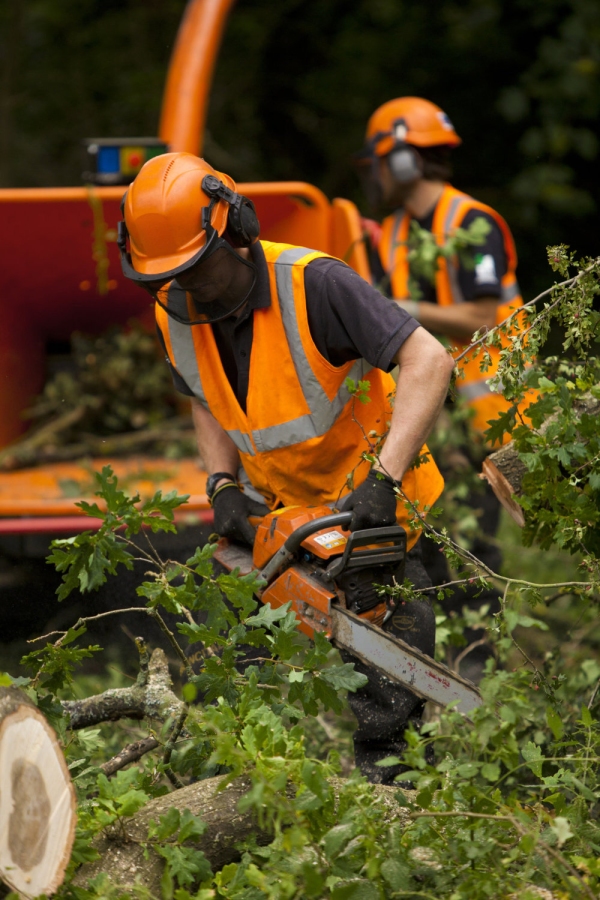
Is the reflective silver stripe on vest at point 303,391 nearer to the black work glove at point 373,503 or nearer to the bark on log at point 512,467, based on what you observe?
the black work glove at point 373,503

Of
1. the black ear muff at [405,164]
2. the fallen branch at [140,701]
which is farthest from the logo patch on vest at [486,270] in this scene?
the fallen branch at [140,701]

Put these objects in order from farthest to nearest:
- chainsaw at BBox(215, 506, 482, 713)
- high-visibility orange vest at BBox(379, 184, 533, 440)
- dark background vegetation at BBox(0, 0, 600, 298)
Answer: dark background vegetation at BBox(0, 0, 600, 298) < high-visibility orange vest at BBox(379, 184, 533, 440) < chainsaw at BBox(215, 506, 482, 713)

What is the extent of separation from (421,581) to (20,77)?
8.27m

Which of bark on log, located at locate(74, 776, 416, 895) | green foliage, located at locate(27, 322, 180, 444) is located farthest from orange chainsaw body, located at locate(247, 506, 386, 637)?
green foliage, located at locate(27, 322, 180, 444)

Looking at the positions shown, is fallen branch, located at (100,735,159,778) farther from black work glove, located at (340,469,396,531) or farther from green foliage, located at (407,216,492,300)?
green foliage, located at (407,216,492,300)

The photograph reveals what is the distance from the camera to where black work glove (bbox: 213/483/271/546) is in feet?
9.09

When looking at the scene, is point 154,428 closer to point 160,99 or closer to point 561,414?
point 561,414

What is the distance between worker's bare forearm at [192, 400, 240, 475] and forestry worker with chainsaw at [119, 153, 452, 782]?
150 millimetres

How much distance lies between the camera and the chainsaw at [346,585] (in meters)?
2.30

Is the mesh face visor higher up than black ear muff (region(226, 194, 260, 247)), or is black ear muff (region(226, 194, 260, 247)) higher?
black ear muff (region(226, 194, 260, 247))

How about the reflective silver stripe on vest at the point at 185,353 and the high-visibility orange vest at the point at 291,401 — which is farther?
the reflective silver stripe on vest at the point at 185,353

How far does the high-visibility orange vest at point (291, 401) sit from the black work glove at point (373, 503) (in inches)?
4.4

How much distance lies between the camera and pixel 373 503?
2410 millimetres

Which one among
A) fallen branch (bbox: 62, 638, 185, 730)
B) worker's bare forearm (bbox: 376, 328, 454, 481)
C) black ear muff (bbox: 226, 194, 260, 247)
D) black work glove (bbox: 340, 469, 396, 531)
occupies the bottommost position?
fallen branch (bbox: 62, 638, 185, 730)
